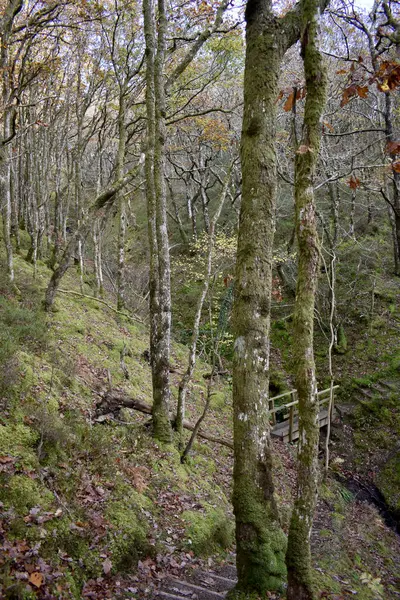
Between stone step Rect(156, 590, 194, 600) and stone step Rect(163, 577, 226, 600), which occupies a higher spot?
stone step Rect(156, 590, 194, 600)

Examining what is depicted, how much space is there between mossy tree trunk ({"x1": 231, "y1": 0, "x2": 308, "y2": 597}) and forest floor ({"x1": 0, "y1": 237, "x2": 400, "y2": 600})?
1.26 metres

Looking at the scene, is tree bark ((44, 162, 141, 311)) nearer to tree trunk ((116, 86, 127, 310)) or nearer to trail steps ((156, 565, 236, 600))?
tree trunk ((116, 86, 127, 310))

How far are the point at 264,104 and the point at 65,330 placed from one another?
730 centimetres

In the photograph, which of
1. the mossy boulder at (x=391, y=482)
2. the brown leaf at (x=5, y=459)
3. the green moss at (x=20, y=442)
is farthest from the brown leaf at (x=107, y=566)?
the mossy boulder at (x=391, y=482)

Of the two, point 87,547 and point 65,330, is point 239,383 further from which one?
point 65,330

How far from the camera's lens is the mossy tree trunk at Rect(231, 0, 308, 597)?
3568 mm

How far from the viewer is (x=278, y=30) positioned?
12.6ft

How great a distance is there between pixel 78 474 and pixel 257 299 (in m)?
3.20

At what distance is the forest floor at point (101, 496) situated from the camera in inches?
148

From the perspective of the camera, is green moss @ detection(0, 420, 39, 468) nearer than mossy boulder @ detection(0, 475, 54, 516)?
No

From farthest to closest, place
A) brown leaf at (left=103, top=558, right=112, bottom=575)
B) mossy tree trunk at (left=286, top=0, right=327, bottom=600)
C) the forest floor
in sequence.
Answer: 1. brown leaf at (left=103, top=558, right=112, bottom=575)
2. the forest floor
3. mossy tree trunk at (left=286, top=0, right=327, bottom=600)

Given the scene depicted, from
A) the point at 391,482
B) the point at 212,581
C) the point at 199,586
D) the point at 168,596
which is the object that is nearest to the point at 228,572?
the point at 212,581

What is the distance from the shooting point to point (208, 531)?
5574 millimetres

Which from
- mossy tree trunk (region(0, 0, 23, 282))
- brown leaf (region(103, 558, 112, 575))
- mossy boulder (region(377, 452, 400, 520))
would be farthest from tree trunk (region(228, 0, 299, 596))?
mossy boulder (region(377, 452, 400, 520))
